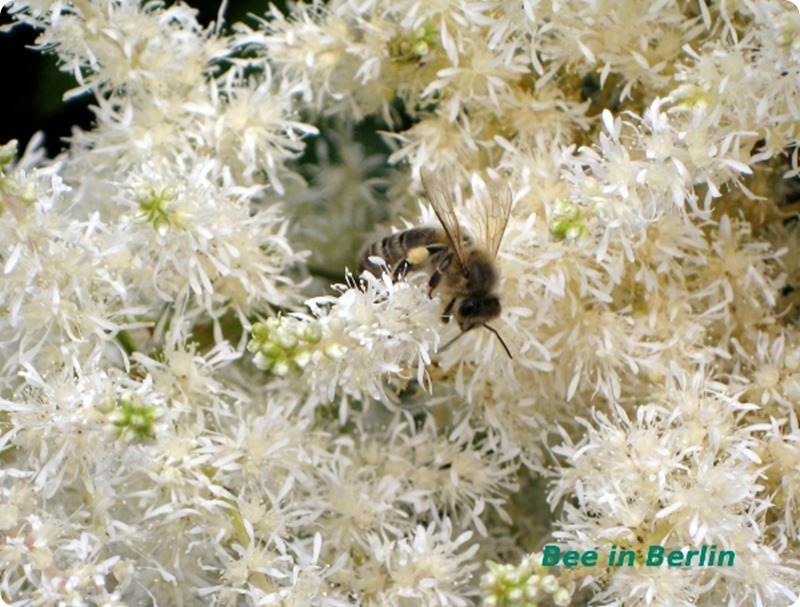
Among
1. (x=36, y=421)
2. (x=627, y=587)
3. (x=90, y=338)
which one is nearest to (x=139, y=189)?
(x=90, y=338)

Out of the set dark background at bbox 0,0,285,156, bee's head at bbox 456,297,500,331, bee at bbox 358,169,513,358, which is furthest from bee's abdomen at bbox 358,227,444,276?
dark background at bbox 0,0,285,156

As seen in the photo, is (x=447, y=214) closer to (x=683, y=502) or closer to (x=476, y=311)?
(x=476, y=311)

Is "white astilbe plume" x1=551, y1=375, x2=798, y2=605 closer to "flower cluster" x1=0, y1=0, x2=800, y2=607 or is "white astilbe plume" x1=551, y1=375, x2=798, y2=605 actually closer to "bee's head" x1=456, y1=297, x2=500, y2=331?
"flower cluster" x1=0, y1=0, x2=800, y2=607

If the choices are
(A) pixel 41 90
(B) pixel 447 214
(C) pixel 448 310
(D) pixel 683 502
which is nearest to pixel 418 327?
(C) pixel 448 310

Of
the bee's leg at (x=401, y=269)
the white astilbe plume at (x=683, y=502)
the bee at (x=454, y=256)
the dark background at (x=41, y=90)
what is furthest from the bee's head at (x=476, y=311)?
the dark background at (x=41, y=90)

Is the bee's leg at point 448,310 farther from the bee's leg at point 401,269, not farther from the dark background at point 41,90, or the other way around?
the dark background at point 41,90

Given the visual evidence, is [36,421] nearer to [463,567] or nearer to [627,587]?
[463,567]

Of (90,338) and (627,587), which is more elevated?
(90,338)
